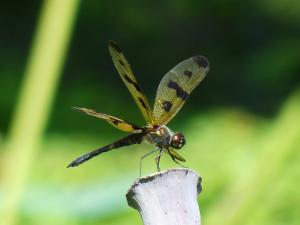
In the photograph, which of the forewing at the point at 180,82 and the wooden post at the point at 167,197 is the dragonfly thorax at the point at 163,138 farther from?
the wooden post at the point at 167,197

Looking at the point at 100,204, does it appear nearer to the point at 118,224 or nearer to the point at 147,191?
the point at 118,224

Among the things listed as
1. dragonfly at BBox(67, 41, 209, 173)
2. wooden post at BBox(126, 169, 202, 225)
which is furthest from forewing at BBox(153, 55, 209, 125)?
wooden post at BBox(126, 169, 202, 225)

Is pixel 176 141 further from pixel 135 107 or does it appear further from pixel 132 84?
pixel 135 107

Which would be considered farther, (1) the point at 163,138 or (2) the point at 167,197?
(1) the point at 163,138

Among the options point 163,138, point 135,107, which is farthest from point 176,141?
point 135,107

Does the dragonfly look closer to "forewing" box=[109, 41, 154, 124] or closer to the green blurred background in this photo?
"forewing" box=[109, 41, 154, 124]

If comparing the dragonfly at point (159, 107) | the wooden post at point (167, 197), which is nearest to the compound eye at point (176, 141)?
the dragonfly at point (159, 107)
